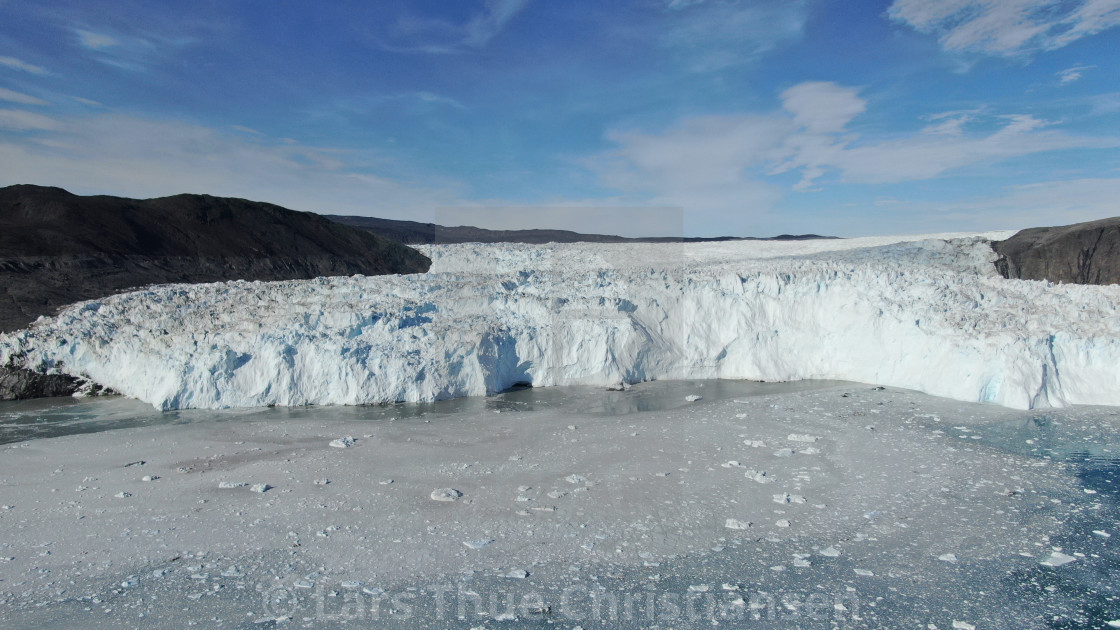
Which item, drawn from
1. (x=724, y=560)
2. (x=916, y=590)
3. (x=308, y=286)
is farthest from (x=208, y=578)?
(x=308, y=286)

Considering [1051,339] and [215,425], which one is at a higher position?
[1051,339]

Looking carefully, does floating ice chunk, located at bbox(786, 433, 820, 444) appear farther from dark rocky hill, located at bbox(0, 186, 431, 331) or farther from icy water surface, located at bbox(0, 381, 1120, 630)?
dark rocky hill, located at bbox(0, 186, 431, 331)

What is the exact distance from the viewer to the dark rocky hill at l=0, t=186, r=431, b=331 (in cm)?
1357

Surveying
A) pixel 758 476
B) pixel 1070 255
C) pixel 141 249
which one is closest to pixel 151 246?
pixel 141 249

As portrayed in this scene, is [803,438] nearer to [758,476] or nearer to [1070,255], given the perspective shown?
[758,476]

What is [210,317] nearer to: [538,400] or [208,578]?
[538,400]

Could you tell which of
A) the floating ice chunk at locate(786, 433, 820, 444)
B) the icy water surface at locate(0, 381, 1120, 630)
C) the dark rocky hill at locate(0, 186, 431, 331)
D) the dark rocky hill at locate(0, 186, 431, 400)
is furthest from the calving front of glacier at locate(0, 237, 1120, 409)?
the floating ice chunk at locate(786, 433, 820, 444)

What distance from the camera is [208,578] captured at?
452 cm

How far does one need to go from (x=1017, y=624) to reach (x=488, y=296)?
9.33 metres

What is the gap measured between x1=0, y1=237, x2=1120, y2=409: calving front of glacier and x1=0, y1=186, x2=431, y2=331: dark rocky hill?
2.72 metres

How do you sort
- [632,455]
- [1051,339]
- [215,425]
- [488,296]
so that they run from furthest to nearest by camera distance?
1. [488,296]
2. [1051,339]
3. [215,425]
4. [632,455]

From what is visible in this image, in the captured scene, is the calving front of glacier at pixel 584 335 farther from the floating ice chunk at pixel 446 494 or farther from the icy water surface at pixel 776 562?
the floating ice chunk at pixel 446 494

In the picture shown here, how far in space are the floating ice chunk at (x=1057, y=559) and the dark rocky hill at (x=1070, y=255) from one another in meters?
14.8

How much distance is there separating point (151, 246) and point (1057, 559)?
22.1 meters
